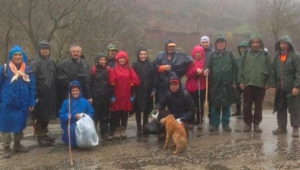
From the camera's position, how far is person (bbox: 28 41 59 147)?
6.53 m

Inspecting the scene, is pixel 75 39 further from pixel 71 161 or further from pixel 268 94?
pixel 71 161

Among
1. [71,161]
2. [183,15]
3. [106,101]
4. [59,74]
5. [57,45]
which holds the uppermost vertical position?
[183,15]

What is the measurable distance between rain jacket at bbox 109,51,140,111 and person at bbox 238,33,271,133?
86.3 inches

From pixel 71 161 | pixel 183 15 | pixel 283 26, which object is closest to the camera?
pixel 71 161

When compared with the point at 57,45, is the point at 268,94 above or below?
below

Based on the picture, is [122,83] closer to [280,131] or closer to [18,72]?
[18,72]

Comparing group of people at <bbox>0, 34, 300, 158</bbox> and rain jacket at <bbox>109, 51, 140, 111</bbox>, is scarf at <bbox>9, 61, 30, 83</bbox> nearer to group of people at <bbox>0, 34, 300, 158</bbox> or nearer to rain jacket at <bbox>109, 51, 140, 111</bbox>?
group of people at <bbox>0, 34, 300, 158</bbox>

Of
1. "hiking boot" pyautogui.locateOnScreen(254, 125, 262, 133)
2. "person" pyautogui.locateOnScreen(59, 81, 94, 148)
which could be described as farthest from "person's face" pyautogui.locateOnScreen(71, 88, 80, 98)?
"hiking boot" pyautogui.locateOnScreen(254, 125, 262, 133)

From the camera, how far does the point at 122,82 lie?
6.93m

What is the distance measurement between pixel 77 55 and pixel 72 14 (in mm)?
7368

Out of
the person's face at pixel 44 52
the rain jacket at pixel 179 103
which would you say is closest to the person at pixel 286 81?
the rain jacket at pixel 179 103

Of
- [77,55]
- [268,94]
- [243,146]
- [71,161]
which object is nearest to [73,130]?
[71,161]

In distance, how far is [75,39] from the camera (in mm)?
13727

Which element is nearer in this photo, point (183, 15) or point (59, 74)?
point (59, 74)
